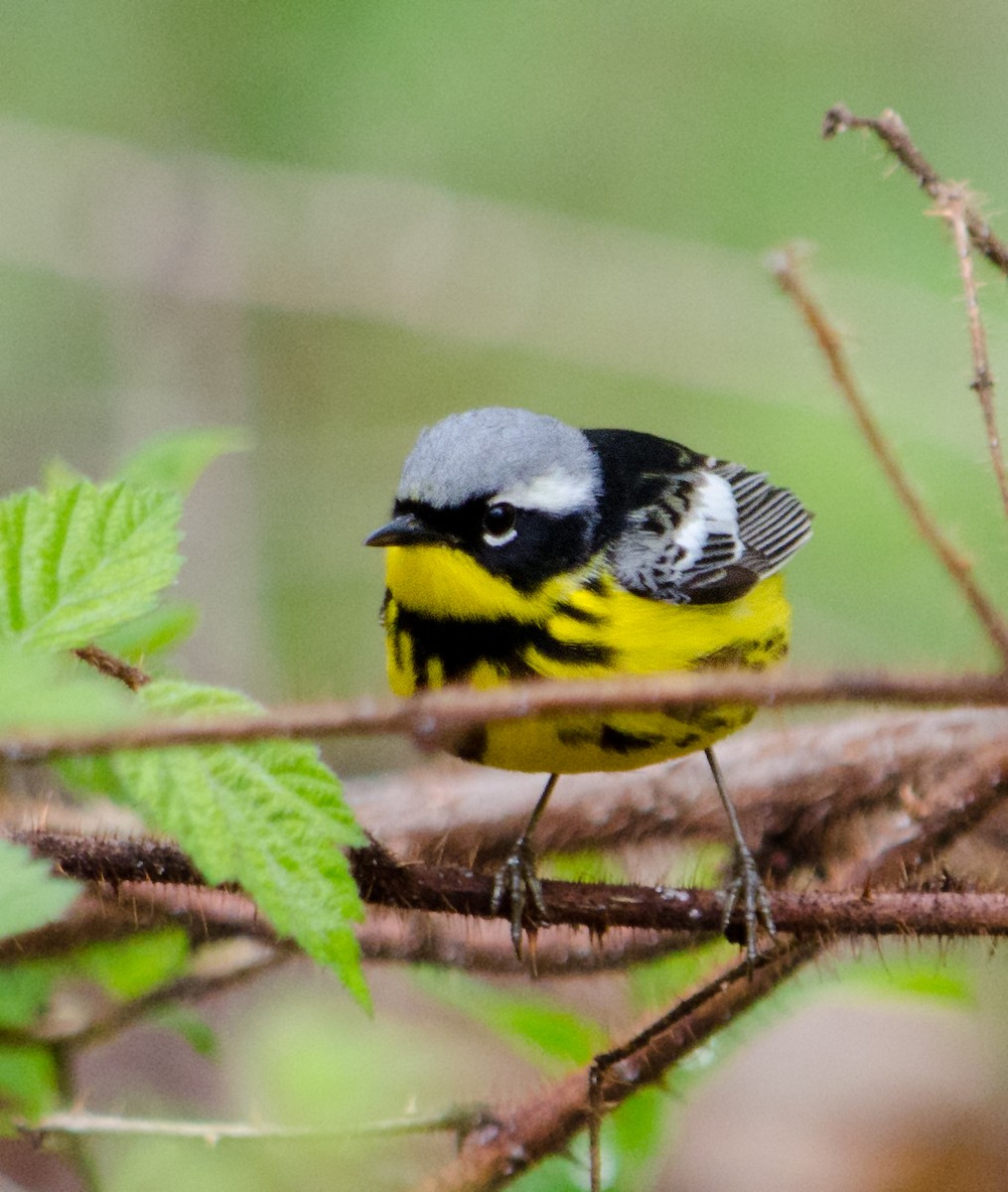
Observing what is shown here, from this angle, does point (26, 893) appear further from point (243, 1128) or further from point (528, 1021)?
point (528, 1021)

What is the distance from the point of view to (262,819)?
4.90 ft

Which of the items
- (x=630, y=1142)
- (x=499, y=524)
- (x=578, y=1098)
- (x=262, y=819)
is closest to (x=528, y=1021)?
(x=630, y=1142)

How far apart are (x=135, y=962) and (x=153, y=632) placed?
0.55 m

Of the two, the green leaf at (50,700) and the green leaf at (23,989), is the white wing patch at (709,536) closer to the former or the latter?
the green leaf at (23,989)

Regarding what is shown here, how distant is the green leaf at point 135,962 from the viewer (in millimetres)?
2449

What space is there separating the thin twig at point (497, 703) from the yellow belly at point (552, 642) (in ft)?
4.64

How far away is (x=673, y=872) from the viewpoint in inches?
128

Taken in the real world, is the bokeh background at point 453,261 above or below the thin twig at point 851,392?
above

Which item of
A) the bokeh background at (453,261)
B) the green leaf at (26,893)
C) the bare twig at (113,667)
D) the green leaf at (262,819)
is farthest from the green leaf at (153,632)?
the bokeh background at (453,261)

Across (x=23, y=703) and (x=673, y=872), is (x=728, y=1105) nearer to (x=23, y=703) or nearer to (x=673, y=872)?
(x=673, y=872)

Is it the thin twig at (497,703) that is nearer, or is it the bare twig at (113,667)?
the thin twig at (497,703)

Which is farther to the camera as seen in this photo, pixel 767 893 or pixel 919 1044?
pixel 919 1044

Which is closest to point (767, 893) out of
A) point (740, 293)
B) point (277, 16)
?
point (740, 293)

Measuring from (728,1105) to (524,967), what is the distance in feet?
5.72
